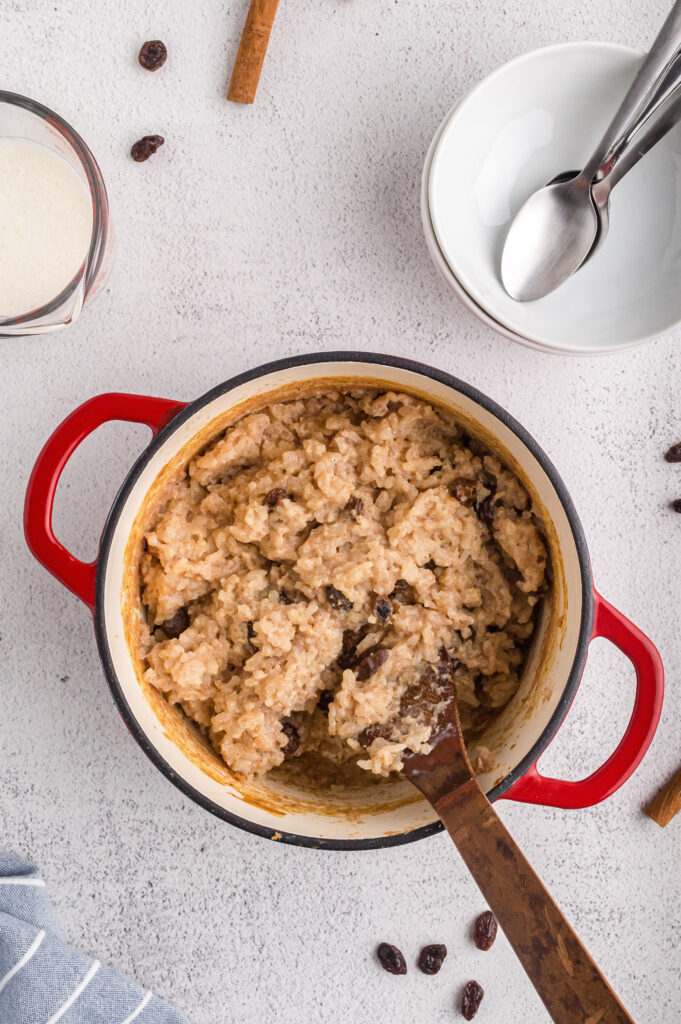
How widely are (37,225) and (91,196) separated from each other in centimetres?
14

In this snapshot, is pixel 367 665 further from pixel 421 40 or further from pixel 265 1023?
pixel 421 40

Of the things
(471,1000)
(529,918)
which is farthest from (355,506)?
(471,1000)

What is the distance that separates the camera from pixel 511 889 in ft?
4.73

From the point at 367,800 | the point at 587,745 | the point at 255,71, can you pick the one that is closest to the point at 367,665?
the point at 367,800

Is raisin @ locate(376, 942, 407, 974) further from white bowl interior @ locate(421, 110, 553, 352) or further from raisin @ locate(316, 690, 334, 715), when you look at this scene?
white bowl interior @ locate(421, 110, 553, 352)

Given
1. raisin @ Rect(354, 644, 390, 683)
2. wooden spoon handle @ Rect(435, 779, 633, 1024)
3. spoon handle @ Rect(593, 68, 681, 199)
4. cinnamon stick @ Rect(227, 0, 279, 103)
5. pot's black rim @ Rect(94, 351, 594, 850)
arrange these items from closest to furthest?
wooden spoon handle @ Rect(435, 779, 633, 1024), pot's black rim @ Rect(94, 351, 594, 850), raisin @ Rect(354, 644, 390, 683), spoon handle @ Rect(593, 68, 681, 199), cinnamon stick @ Rect(227, 0, 279, 103)

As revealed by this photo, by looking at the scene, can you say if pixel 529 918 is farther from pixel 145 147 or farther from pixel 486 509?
pixel 145 147

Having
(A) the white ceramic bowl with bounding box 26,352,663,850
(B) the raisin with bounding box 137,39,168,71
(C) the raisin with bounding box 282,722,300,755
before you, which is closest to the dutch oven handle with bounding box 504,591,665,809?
(A) the white ceramic bowl with bounding box 26,352,663,850

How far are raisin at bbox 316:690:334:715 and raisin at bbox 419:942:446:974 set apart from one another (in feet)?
2.18

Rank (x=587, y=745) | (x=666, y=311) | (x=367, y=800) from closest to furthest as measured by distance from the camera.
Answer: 1. (x=367, y=800)
2. (x=666, y=311)
3. (x=587, y=745)

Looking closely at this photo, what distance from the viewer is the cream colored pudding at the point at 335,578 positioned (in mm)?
1617

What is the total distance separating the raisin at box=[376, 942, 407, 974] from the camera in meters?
1.89

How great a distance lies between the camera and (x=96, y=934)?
6.28ft

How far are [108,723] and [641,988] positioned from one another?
1.41 meters
